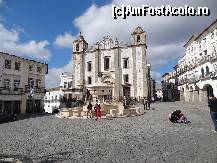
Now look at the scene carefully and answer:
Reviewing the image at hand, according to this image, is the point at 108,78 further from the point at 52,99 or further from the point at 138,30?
the point at 52,99

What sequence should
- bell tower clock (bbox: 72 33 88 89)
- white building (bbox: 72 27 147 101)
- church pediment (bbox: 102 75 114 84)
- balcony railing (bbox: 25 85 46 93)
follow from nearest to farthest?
1. balcony railing (bbox: 25 85 46 93)
2. white building (bbox: 72 27 147 101)
3. church pediment (bbox: 102 75 114 84)
4. bell tower clock (bbox: 72 33 88 89)

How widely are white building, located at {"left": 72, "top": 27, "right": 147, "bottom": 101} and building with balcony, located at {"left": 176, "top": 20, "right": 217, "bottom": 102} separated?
30.3 feet

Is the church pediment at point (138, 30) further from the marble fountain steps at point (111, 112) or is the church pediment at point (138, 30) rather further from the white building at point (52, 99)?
the white building at point (52, 99)

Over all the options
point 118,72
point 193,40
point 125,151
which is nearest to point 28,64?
point 118,72

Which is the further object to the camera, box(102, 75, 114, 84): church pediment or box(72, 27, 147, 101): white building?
box(102, 75, 114, 84): church pediment

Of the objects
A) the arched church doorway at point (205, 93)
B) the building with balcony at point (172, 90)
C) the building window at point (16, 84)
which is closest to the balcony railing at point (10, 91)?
the building window at point (16, 84)

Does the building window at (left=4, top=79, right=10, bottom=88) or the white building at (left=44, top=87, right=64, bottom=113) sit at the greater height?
the building window at (left=4, top=79, right=10, bottom=88)

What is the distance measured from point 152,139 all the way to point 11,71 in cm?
3099

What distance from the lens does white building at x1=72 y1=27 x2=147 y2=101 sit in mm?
46781

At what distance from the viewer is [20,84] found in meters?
38.7

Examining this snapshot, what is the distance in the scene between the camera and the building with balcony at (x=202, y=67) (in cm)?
3725

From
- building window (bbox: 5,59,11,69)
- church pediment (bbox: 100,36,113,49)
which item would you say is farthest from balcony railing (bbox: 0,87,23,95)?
church pediment (bbox: 100,36,113,49)

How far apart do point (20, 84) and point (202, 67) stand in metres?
29.5

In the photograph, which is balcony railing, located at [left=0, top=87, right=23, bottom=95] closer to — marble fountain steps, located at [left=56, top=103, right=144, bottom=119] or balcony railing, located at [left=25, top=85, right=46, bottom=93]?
balcony railing, located at [left=25, top=85, right=46, bottom=93]
